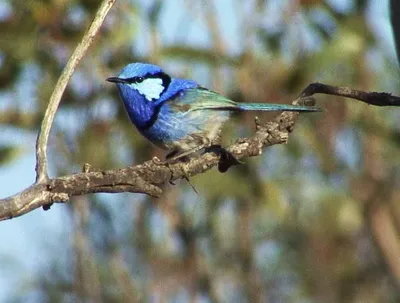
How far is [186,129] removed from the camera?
11.5 feet

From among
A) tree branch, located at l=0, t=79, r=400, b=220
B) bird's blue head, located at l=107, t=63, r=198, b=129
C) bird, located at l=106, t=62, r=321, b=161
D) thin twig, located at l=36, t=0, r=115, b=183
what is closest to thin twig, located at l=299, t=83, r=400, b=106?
tree branch, located at l=0, t=79, r=400, b=220

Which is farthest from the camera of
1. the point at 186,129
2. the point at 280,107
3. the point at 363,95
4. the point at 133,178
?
the point at 186,129

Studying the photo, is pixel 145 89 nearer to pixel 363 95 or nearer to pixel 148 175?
pixel 363 95

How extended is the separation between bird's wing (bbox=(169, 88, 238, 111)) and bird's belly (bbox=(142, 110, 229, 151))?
2cm

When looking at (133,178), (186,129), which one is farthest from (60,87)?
(186,129)

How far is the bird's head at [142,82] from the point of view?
3572mm

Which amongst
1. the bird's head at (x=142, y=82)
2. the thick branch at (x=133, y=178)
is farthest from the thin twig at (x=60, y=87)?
the bird's head at (x=142, y=82)

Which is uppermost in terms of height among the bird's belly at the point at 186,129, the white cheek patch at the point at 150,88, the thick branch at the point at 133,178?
the white cheek patch at the point at 150,88

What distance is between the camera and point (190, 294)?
474cm

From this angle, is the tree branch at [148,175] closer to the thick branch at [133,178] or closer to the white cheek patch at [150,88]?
the thick branch at [133,178]

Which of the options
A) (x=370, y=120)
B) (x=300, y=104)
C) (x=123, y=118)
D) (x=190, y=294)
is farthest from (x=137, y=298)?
(x=300, y=104)

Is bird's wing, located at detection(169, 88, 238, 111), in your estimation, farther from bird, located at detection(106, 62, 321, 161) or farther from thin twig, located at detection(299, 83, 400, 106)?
thin twig, located at detection(299, 83, 400, 106)

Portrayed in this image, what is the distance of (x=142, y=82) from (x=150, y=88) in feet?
0.12

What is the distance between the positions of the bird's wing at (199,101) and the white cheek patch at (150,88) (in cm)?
7
